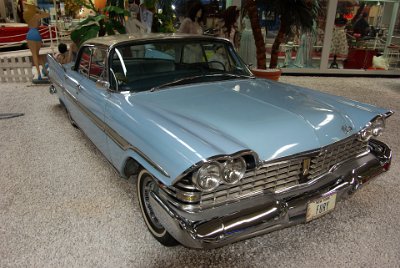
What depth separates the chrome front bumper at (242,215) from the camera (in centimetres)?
173

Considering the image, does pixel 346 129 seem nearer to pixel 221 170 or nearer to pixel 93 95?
pixel 221 170

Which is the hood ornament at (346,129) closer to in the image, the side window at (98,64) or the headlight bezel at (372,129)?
the headlight bezel at (372,129)

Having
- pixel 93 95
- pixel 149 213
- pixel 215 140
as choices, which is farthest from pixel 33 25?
pixel 215 140

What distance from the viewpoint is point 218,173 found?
174 cm

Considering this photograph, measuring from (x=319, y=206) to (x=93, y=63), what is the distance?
2.40m

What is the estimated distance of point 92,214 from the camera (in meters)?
2.60

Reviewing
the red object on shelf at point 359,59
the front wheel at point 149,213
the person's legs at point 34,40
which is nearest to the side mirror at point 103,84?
the front wheel at point 149,213

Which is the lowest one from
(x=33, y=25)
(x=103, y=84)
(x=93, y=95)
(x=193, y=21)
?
(x=93, y=95)

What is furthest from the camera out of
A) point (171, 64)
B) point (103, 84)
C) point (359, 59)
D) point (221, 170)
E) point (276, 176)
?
point (359, 59)

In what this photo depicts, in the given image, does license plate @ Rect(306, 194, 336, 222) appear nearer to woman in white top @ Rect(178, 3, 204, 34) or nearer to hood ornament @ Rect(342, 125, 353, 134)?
hood ornament @ Rect(342, 125, 353, 134)

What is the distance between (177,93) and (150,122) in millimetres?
573

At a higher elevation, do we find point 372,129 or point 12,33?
point 12,33

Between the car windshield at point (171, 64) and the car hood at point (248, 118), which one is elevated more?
the car windshield at point (171, 64)

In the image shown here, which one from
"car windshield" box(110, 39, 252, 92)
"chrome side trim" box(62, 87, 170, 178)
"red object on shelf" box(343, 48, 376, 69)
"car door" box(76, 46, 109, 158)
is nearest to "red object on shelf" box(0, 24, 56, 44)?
"car door" box(76, 46, 109, 158)
